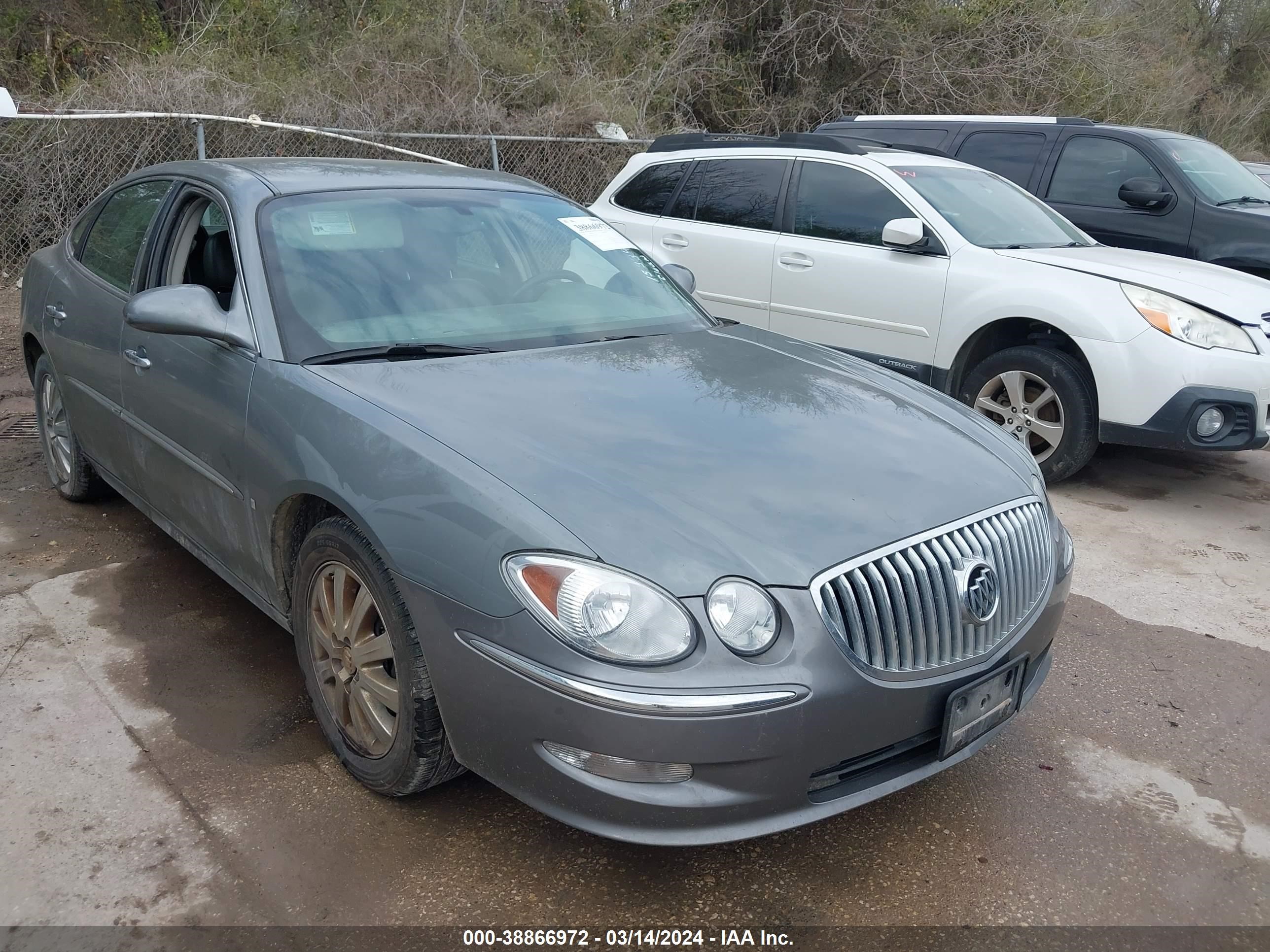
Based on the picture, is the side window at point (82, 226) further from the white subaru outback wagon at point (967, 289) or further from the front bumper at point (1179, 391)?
the front bumper at point (1179, 391)

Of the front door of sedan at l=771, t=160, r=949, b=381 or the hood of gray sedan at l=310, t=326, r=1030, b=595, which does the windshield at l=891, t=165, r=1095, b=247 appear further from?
the hood of gray sedan at l=310, t=326, r=1030, b=595

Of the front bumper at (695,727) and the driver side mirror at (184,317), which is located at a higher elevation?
the driver side mirror at (184,317)

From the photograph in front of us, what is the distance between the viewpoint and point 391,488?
2580 millimetres

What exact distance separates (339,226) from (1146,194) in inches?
251

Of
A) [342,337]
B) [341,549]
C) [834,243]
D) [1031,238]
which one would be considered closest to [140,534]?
[342,337]

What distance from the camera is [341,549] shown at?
8.97 ft

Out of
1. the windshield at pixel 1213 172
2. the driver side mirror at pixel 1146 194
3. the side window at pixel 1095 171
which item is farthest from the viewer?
the side window at pixel 1095 171

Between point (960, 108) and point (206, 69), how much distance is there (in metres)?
11.1

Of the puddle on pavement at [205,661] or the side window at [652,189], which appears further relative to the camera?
the side window at [652,189]

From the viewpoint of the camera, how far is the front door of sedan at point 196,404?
322cm

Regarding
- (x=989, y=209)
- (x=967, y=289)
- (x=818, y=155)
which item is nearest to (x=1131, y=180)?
(x=989, y=209)

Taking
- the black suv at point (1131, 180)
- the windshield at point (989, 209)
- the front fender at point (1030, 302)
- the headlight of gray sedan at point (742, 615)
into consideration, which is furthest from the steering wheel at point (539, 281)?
the black suv at point (1131, 180)

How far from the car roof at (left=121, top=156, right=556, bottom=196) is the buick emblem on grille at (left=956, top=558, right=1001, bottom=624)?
2365 millimetres

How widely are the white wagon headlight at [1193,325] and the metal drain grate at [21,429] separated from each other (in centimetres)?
604
